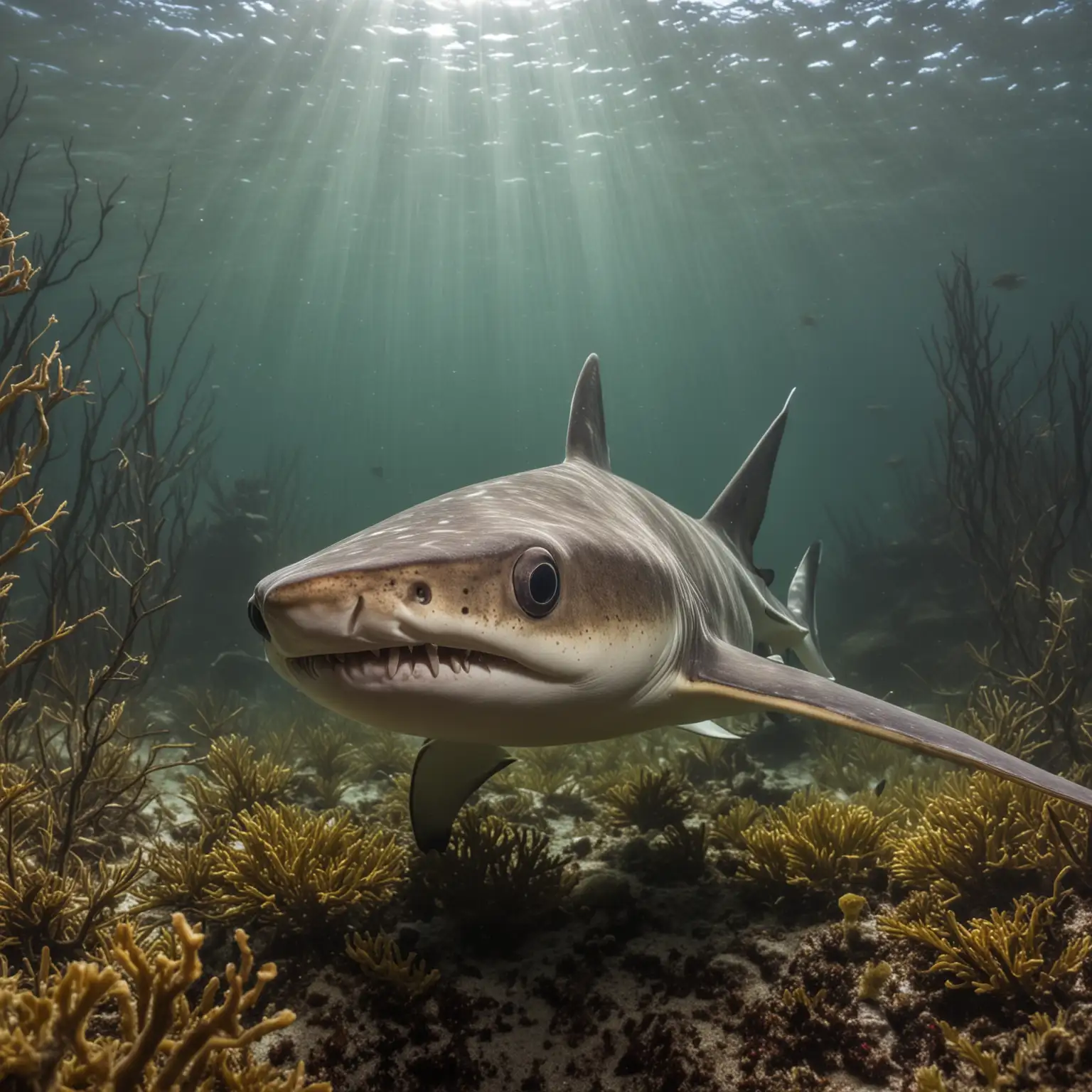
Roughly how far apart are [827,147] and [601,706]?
31410 mm

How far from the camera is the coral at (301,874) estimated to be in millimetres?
3400

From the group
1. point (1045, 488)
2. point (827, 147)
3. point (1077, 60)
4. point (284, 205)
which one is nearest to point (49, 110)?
point (284, 205)

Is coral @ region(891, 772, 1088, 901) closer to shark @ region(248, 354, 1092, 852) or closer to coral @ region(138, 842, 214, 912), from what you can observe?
shark @ region(248, 354, 1092, 852)

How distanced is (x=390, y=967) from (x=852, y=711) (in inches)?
88.6

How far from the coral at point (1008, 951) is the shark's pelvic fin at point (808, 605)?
3.27 m

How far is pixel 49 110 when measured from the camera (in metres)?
20.6

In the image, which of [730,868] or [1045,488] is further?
[1045,488]

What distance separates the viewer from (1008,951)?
2756mm

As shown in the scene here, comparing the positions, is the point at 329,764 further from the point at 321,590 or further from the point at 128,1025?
the point at 321,590

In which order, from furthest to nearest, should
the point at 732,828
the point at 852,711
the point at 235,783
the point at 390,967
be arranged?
the point at 235,783 < the point at 732,828 < the point at 390,967 < the point at 852,711

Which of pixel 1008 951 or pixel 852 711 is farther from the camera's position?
pixel 1008 951

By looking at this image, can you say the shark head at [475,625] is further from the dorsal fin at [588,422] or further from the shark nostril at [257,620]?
the dorsal fin at [588,422]

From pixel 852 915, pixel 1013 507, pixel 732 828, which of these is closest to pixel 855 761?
pixel 1013 507

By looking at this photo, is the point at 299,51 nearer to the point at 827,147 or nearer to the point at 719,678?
the point at 827,147
